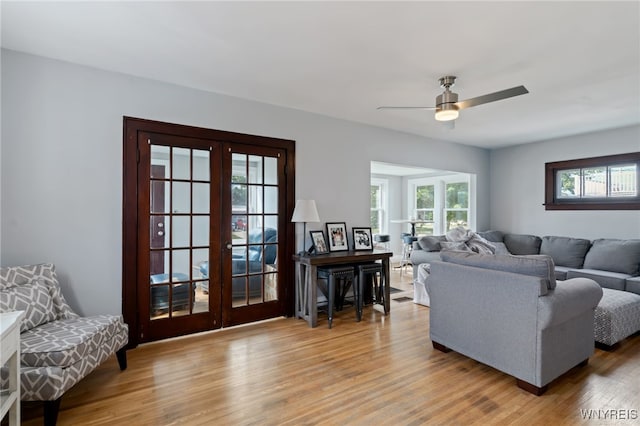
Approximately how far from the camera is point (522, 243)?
5.57 metres

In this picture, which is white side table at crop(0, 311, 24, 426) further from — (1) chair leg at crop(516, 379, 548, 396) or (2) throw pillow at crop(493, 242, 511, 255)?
(2) throw pillow at crop(493, 242, 511, 255)

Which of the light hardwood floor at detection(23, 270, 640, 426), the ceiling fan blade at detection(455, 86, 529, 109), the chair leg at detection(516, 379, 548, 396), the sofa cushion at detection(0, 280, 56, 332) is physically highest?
the ceiling fan blade at detection(455, 86, 529, 109)

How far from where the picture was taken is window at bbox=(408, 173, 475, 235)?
287 inches

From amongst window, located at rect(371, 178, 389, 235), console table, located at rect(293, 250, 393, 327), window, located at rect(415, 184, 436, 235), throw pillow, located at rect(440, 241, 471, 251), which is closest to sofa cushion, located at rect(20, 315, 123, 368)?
console table, located at rect(293, 250, 393, 327)

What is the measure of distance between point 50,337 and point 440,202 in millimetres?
7396

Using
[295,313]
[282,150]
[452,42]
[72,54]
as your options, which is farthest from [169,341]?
[452,42]

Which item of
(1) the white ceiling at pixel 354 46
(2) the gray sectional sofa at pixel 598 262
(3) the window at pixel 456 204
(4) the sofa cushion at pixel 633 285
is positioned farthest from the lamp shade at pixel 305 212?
(3) the window at pixel 456 204

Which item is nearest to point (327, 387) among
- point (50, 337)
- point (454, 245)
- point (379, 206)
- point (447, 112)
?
point (50, 337)

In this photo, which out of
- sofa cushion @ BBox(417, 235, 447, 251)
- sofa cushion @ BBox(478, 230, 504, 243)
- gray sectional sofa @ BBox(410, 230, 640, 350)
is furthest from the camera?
sofa cushion @ BBox(478, 230, 504, 243)

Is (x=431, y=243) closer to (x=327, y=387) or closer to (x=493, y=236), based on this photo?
(x=493, y=236)

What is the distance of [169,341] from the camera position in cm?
330

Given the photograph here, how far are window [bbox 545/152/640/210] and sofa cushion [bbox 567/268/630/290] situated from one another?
1.21 meters

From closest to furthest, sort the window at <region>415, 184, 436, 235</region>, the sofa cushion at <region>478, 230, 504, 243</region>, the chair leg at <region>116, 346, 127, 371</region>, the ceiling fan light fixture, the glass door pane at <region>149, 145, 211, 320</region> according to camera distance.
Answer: the chair leg at <region>116, 346, 127, 371</region>, the ceiling fan light fixture, the glass door pane at <region>149, 145, 211, 320</region>, the sofa cushion at <region>478, 230, 504, 243</region>, the window at <region>415, 184, 436, 235</region>

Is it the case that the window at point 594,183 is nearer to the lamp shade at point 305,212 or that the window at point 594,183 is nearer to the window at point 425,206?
the window at point 425,206
